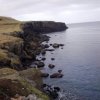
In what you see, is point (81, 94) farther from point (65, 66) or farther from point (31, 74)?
point (65, 66)


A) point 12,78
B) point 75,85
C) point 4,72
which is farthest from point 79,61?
point 12,78

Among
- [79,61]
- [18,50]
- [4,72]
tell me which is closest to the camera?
[4,72]

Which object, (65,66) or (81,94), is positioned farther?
(65,66)

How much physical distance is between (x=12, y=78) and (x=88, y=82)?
90.4ft

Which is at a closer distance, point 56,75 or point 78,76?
point 78,76

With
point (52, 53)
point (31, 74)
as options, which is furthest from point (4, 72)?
point (52, 53)

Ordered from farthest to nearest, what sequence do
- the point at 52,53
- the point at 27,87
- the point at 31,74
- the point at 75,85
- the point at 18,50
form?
1. the point at 52,53
2. the point at 18,50
3. the point at 75,85
4. the point at 31,74
5. the point at 27,87

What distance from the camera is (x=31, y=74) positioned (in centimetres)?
5019

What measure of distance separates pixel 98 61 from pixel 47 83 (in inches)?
1076

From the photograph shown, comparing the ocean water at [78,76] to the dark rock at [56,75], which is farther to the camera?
the dark rock at [56,75]

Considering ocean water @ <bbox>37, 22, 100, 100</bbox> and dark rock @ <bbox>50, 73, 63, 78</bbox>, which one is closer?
ocean water @ <bbox>37, 22, 100, 100</bbox>

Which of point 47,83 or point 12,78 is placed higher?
point 12,78

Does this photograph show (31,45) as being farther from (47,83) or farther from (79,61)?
(47,83)

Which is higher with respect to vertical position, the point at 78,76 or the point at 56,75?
the point at 56,75
